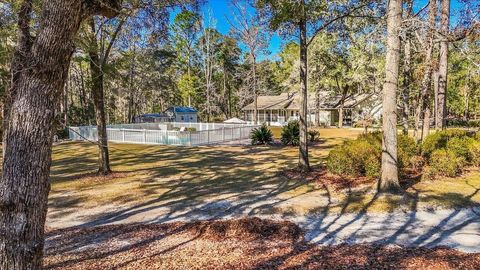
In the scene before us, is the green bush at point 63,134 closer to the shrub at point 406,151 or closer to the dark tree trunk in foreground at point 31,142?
the shrub at point 406,151

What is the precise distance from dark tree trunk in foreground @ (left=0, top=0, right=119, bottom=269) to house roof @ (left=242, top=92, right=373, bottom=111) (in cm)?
3530

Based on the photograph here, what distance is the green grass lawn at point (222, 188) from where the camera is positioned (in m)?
7.81

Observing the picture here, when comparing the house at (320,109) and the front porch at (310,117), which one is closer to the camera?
the house at (320,109)

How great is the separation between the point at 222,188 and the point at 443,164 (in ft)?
22.0

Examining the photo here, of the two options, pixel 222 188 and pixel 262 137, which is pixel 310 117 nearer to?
pixel 262 137

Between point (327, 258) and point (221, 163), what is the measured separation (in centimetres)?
995

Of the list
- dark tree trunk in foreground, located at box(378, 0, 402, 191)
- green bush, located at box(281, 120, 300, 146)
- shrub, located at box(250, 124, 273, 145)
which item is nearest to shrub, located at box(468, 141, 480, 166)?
dark tree trunk in foreground, located at box(378, 0, 402, 191)

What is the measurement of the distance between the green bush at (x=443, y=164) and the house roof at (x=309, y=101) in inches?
1060

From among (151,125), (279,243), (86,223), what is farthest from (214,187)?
(151,125)

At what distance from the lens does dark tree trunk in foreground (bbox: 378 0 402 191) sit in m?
8.14

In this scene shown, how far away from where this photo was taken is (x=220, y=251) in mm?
5039

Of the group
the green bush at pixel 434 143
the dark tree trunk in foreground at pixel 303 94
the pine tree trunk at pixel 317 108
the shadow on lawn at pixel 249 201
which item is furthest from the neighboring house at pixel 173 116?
the green bush at pixel 434 143

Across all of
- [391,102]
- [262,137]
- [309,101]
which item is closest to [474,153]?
[391,102]

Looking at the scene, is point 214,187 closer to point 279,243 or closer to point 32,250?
point 279,243
